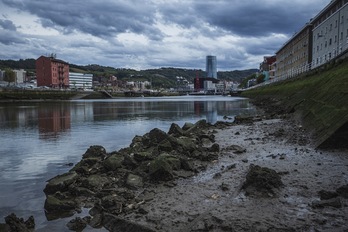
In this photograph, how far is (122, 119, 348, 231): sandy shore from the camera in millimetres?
8031

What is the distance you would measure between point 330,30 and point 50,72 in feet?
454

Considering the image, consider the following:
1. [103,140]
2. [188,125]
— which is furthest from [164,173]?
[188,125]

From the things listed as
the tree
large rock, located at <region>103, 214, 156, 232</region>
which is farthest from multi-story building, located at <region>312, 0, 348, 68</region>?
the tree

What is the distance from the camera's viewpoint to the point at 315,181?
35.8 ft

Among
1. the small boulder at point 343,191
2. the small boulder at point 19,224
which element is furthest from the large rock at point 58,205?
the small boulder at point 343,191

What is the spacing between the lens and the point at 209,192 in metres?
10.9

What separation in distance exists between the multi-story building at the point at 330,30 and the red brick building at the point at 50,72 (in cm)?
13042

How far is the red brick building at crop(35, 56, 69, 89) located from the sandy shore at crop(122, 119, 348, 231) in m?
167

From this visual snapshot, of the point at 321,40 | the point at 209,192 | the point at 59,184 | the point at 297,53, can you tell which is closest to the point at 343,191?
the point at 209,192

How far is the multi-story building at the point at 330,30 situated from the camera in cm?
6050

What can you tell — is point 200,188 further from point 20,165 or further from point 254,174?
point 20,165

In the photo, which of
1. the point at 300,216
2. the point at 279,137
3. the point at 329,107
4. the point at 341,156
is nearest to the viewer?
the point at 300,216

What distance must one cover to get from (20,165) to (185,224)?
1231 cm

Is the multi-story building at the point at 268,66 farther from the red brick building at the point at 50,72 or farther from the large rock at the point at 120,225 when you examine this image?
the large rock at the point at 120,225
